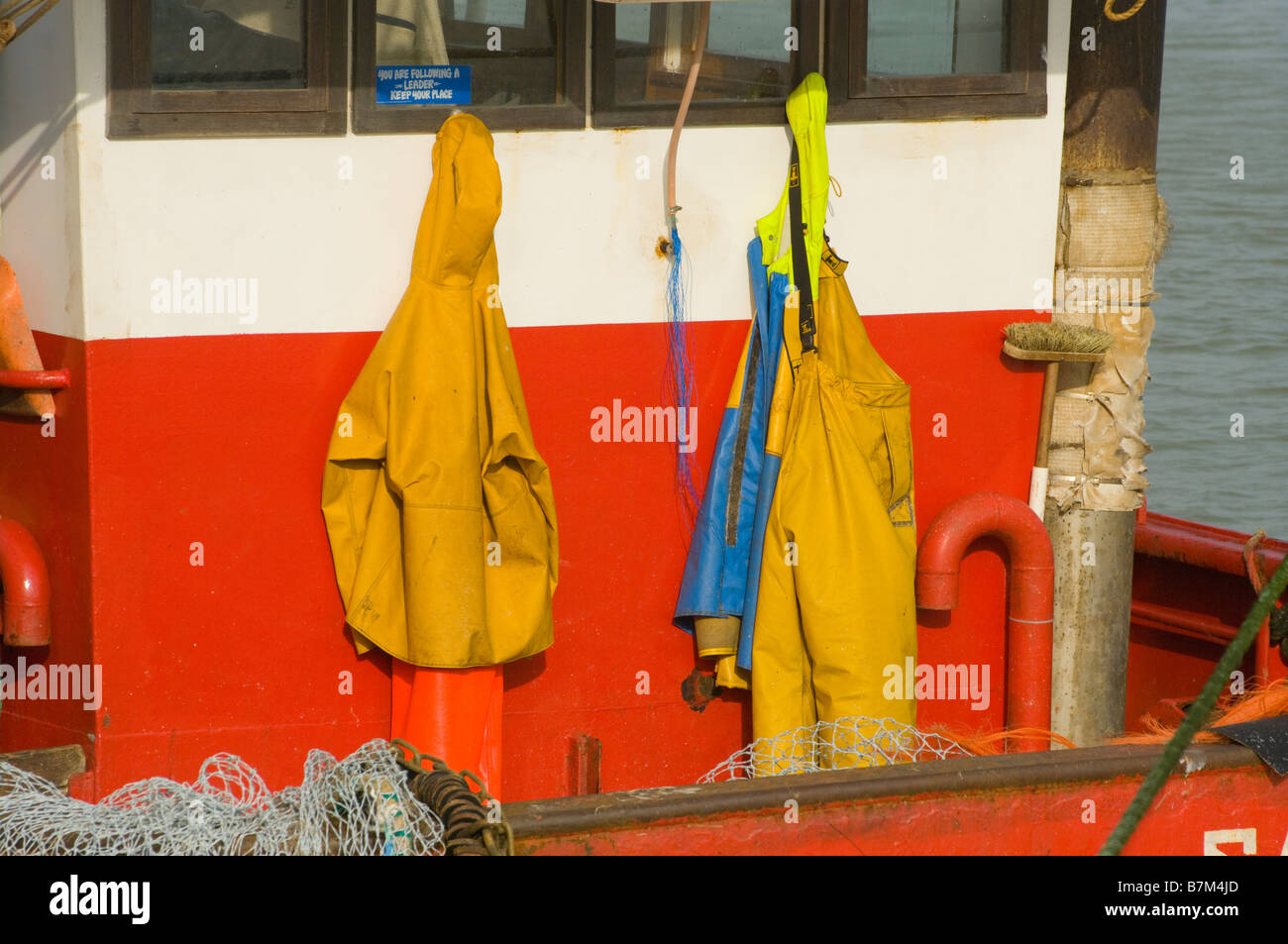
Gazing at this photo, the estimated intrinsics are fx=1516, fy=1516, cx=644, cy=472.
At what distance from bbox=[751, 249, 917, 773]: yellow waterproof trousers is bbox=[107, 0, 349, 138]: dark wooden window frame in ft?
4.70

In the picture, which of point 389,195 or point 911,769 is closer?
point 911,769

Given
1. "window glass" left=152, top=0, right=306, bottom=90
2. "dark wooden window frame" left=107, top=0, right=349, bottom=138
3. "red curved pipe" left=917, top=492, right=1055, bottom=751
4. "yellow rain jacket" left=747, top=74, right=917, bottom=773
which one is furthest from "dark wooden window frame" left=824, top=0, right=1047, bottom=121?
"window glass" left=152, top=0, right=306, bottom=90

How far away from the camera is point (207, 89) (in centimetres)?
406

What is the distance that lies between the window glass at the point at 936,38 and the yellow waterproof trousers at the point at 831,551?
0.60 metres

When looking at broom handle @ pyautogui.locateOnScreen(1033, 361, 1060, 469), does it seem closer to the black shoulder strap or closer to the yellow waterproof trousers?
the yellow waterproof trousers

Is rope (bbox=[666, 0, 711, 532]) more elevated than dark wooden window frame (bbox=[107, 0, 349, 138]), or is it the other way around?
dark wooden window frame (bbox=[107, 0, 349, 138])

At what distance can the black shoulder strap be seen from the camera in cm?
432

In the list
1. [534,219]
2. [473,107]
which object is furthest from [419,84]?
[534,219]

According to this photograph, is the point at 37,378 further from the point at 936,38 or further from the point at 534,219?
the point at 936,38

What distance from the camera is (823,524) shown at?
4312 millimetres

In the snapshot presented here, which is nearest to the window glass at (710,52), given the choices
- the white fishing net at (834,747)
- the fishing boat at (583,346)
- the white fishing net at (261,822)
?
the fishing boat at (583,346)
